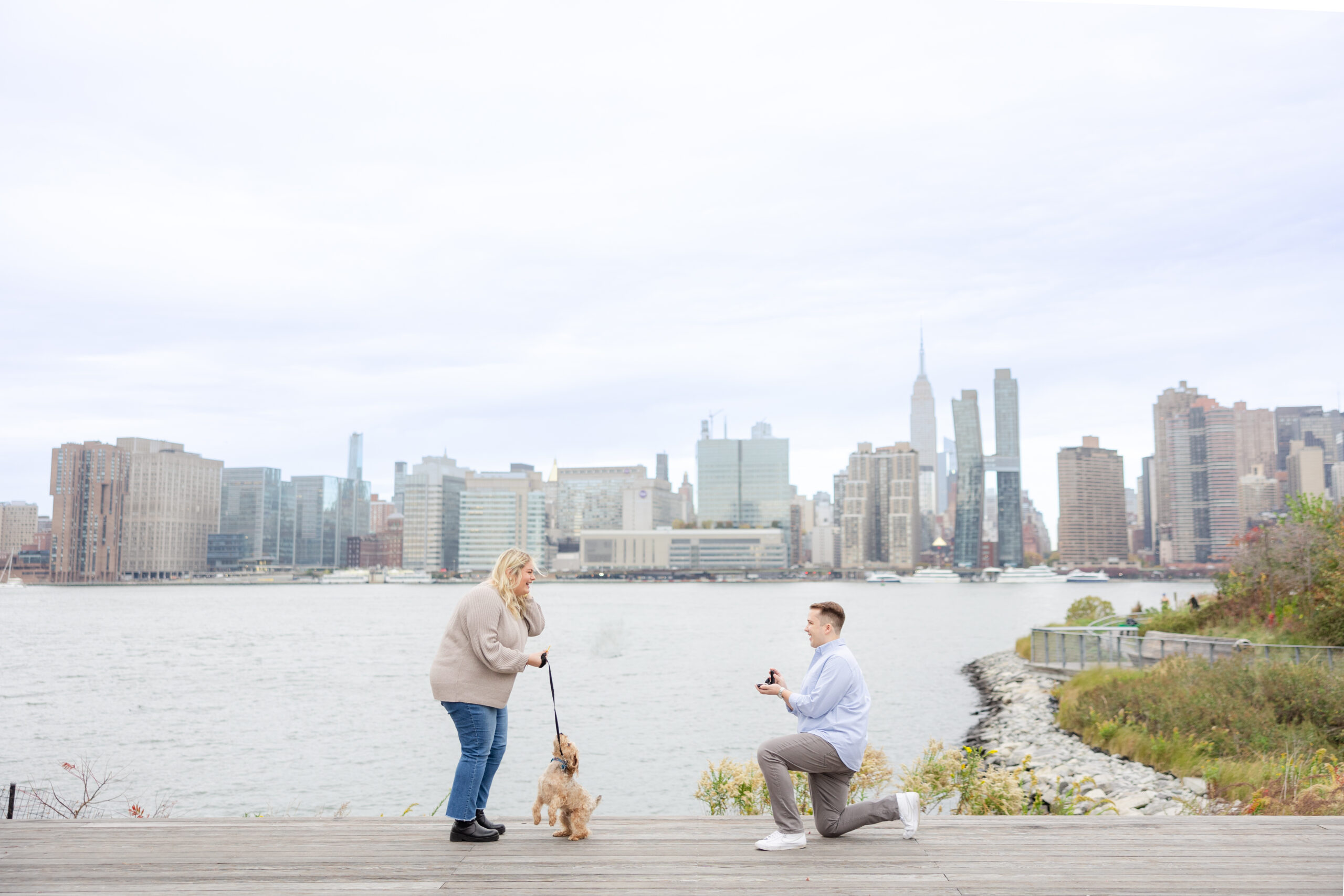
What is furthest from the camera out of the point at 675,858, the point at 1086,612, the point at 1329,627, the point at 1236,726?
the point at 1086,612

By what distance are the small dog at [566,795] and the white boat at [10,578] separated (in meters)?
205

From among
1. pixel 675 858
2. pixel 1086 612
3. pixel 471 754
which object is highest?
pixel 471 754

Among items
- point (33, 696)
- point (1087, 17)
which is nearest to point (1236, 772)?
point (1087, 17)

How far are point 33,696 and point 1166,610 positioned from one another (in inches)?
1715

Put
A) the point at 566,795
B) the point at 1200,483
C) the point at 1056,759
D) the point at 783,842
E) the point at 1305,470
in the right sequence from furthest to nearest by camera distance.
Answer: the point at 1200,483 → the point at 1305,470 → the point at 1056,759 → the point at 566,795 → the point at 783,842

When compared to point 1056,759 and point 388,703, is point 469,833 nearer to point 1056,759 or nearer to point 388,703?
point 1056,759

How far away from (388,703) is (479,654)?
101 ft

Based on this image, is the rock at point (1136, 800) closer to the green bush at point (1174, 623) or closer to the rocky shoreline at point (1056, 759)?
the rocky shoreline at point (1056, 759)

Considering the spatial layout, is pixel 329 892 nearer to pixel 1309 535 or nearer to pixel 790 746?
pixel 790 746

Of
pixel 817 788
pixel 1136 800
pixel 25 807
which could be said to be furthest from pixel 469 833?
pixel 25 807

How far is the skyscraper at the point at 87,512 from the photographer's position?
182500 mm

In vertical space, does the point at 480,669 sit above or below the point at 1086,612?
above

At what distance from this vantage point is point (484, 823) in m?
6.56

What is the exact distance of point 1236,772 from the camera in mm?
12352
